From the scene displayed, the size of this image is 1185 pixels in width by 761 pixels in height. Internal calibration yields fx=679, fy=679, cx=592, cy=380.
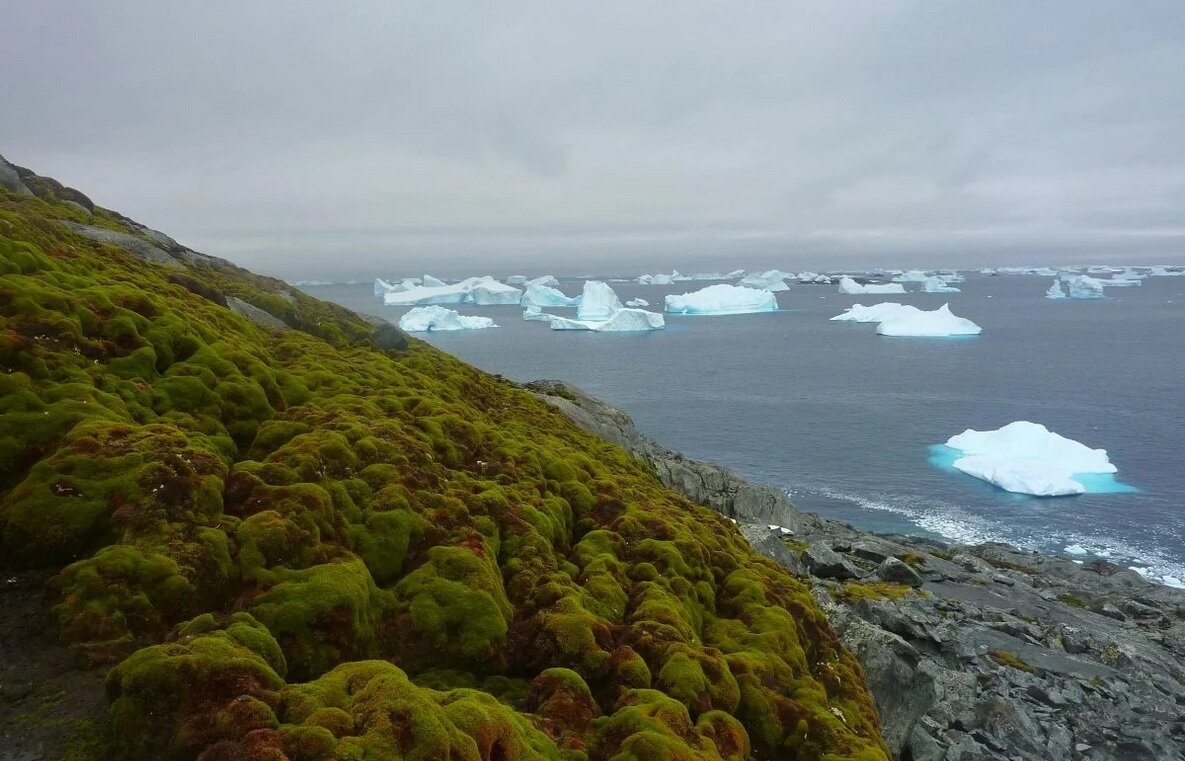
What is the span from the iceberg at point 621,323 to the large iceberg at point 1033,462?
120 meters

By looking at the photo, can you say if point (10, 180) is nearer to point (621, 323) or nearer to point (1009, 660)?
point (1009, 660)

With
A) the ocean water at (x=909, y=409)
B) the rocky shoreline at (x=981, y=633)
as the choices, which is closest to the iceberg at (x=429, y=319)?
the ocean water at (x=909, y=409)

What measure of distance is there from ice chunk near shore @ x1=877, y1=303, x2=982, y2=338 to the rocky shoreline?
133447 millimetres

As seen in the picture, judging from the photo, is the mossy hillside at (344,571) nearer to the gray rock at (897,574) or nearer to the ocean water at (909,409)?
the gray rock at (897,574)

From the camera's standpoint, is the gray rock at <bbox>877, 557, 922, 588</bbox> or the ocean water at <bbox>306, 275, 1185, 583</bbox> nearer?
the gray rock at <bbox>877, 557, 922, 588</bbox>

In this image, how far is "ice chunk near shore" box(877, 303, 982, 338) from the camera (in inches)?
6816

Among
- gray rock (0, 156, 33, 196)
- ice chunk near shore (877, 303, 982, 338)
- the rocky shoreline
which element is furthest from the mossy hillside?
ice chunk near shore (877, 303, 982, 338)

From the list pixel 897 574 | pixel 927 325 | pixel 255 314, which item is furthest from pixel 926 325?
pixel 255 314

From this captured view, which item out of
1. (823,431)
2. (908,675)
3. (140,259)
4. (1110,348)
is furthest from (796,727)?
(1110,348)

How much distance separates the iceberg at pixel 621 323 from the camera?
18821 centimetres

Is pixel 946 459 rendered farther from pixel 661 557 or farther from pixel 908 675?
pixel 661 557

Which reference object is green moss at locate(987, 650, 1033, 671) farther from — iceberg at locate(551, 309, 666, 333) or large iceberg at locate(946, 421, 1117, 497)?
iceberg at locate(551, 309, 666, 333)

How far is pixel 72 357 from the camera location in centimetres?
1519

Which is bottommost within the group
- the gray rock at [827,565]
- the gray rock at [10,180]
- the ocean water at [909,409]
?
the ocean water at [909,409]
